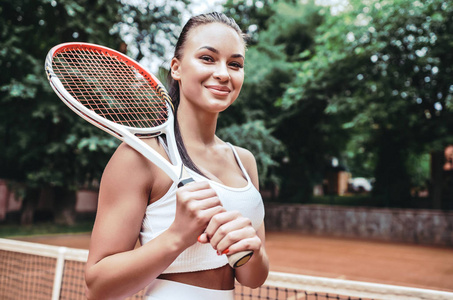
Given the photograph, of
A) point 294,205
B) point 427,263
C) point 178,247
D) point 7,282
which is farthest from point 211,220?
point 294,205

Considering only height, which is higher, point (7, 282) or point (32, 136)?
point (32, 136)

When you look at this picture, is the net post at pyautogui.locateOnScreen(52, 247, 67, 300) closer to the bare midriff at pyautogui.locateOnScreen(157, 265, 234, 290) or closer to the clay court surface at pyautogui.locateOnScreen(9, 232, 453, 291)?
the bare midriff at pyautogui.locateOnScreen(157, 265, 234, 290)

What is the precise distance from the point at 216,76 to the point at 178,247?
61 cm

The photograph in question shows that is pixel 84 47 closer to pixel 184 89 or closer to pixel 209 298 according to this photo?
pixel 184 89

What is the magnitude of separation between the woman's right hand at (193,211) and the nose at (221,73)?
0.44 meters

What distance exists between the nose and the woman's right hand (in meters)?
0.44

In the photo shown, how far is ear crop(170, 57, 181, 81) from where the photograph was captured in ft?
4.90

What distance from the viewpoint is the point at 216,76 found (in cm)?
138

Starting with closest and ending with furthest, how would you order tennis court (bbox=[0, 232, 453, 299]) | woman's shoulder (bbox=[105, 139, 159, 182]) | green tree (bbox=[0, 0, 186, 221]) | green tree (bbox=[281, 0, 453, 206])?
1. woman's shoulder (bbox=[105, 139, 159, 182])
2. tennis court (bbox=[0, 232, 453, 299])
3. green tree (bbox=[0, 0, 186, 221])
4. green tree (bbox=[281, 0, 453, 206])

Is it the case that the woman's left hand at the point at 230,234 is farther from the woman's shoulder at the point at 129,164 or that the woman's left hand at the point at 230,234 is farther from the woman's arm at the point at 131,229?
the woman's shoulder at the point at 129,164

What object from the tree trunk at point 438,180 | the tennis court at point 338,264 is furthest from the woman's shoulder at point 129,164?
the tree trunk at point 438,180

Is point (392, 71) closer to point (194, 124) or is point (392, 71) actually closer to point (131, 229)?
point (194, 124)

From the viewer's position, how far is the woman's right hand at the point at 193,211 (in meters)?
1.12

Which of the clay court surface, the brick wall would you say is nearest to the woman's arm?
the clay court surface
